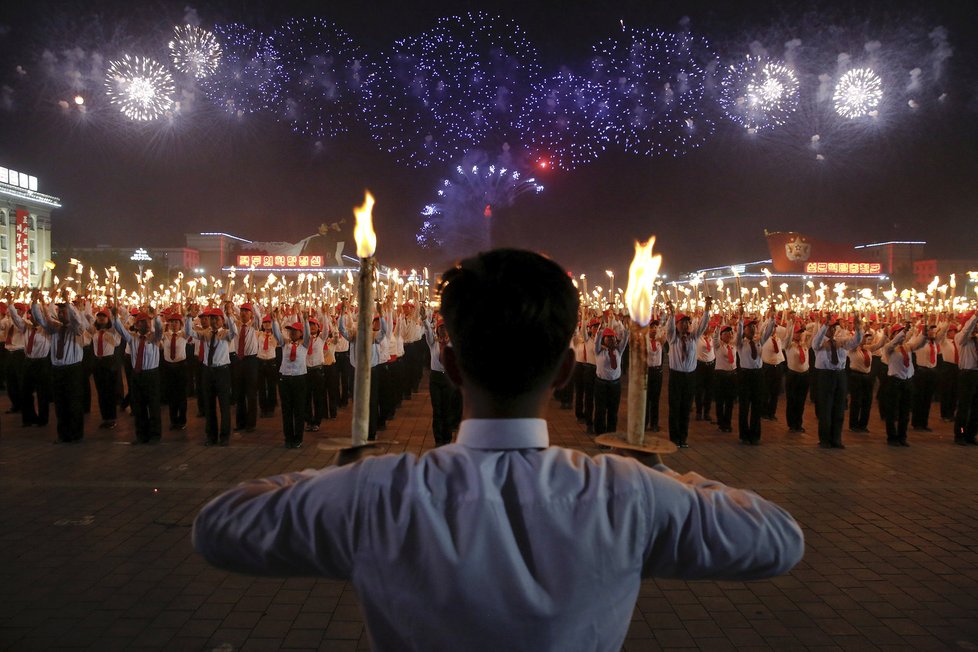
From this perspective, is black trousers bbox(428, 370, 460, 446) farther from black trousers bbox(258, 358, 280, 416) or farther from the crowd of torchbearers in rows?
black trousers bbox(258, 358, 280, 416)

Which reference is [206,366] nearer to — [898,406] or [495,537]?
[495,537]

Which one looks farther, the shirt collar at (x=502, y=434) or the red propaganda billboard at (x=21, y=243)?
the red propaganda billboard at (x=21, y=243)

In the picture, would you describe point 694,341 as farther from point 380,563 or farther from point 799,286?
point 799,286

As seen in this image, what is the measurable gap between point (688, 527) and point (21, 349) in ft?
49.0

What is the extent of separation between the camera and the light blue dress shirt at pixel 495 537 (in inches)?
51.4

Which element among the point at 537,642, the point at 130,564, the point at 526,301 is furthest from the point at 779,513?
the point at 130,564

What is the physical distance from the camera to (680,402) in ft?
35.8

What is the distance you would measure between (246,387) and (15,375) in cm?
525

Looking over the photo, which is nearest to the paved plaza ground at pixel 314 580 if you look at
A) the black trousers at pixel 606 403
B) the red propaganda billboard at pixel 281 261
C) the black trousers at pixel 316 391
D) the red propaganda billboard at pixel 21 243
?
the black trousers at pixel 606 403

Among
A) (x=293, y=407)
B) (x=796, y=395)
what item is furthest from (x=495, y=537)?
(x=796, y=395)

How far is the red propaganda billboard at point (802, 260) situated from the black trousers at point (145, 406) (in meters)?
59.7

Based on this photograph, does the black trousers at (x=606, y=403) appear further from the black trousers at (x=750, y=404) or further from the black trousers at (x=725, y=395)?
the black trousers at (x=725, y=395)

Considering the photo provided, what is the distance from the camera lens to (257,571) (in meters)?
1.48

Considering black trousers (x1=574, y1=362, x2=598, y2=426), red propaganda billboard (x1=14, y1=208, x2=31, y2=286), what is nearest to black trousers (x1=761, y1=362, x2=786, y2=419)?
black trousers (x1=574, y1=362, x2=598, y2=426)
